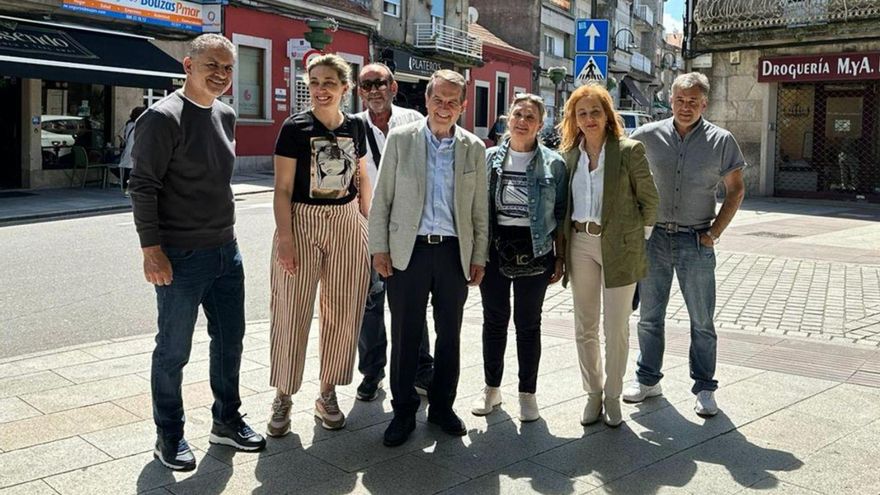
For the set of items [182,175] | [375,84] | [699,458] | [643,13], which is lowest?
[699,458]

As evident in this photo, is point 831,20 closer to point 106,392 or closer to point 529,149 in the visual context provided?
point 529,149

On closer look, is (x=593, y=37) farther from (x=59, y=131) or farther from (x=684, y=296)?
(x=59, y=131)

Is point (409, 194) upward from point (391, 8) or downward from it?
downward

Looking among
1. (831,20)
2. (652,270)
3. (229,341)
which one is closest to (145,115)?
(229,341)

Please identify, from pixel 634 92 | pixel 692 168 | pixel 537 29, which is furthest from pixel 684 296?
pixel 634 92

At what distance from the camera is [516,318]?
4.73 m

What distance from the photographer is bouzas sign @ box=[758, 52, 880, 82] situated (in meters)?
18.1

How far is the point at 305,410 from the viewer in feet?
15.9

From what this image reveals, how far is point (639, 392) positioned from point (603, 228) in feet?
3.77

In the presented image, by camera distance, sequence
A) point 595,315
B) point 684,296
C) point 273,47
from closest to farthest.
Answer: point 595,315, point 684,296, point 273,47

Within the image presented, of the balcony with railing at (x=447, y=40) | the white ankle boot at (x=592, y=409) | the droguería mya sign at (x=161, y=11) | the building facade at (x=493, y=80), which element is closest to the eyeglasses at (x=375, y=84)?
the white ankle boot at (x=592, y=409)

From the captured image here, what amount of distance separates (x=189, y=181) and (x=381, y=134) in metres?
1.40

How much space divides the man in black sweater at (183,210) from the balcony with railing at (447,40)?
1142 inches

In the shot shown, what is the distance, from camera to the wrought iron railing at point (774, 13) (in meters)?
18.1
